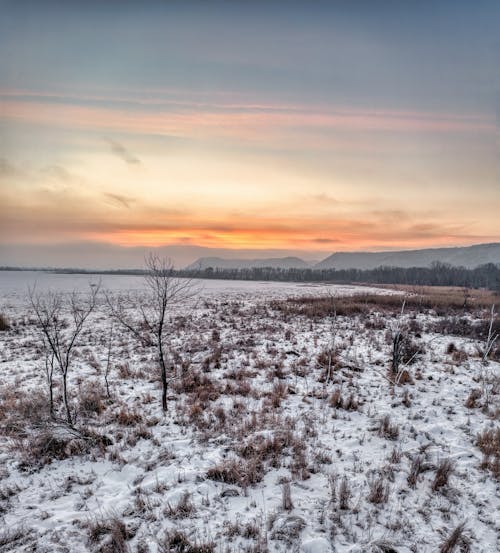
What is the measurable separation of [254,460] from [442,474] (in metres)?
2.90

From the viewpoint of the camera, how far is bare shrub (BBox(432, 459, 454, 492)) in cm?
446

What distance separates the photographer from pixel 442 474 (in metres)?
4.61

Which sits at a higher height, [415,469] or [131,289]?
[131,289]

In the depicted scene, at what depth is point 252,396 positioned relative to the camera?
25.5 feet

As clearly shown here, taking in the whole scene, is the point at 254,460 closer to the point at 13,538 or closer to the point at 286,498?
the point at 286,498

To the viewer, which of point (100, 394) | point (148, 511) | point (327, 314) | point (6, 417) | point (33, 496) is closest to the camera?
point (148, 511)

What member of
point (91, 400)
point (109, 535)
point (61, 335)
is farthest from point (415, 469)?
point (61, 335)

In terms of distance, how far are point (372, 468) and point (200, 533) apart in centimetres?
289

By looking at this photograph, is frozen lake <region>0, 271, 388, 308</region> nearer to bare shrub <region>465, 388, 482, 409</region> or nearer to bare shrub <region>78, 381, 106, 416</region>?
bare shrub <region>78, 381, 106, 416</region>

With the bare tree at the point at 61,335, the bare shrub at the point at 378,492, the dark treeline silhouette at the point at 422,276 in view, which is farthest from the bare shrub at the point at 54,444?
the dark treeline silhouette at the point at 422,276

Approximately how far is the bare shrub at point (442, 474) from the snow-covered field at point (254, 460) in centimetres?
2

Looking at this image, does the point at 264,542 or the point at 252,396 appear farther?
the point at 252,396

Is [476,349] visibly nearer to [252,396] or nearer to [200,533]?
[252,396]

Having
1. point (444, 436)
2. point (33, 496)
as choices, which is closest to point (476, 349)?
point (444, 436)
